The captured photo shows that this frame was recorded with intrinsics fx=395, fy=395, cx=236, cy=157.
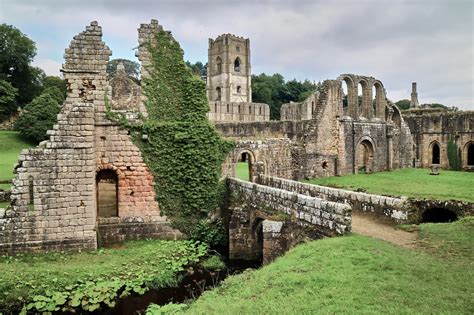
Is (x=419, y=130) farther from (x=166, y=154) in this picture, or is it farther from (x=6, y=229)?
(x=6, y=229)

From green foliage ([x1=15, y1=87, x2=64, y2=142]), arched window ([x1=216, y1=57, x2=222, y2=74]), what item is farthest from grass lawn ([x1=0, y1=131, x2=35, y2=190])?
arched window ([x1=216, y1=57, x2=222, y2=74])

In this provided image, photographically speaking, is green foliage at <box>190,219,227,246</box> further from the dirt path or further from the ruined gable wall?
the dirt path

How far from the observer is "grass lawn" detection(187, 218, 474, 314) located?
237 inches

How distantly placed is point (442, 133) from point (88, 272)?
3197cm

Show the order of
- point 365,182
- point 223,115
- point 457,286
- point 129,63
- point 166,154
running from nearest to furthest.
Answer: point 457,286
point 166,154
point 365,182
point 223,115
point 129,63

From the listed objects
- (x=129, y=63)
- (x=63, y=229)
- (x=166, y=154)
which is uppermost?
(x=129, y=63)

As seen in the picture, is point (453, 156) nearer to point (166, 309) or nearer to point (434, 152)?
point (434, 152)

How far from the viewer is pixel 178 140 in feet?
48.1

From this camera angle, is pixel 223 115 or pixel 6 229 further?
pixel 223 115

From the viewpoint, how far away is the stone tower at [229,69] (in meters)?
77.4

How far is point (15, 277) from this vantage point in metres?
10.3

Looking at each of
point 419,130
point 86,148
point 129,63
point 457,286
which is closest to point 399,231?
point 457,286

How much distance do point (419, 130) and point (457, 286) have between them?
→ 31729mm

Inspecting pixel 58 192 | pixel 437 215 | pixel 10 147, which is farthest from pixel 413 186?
pixel 10 147
